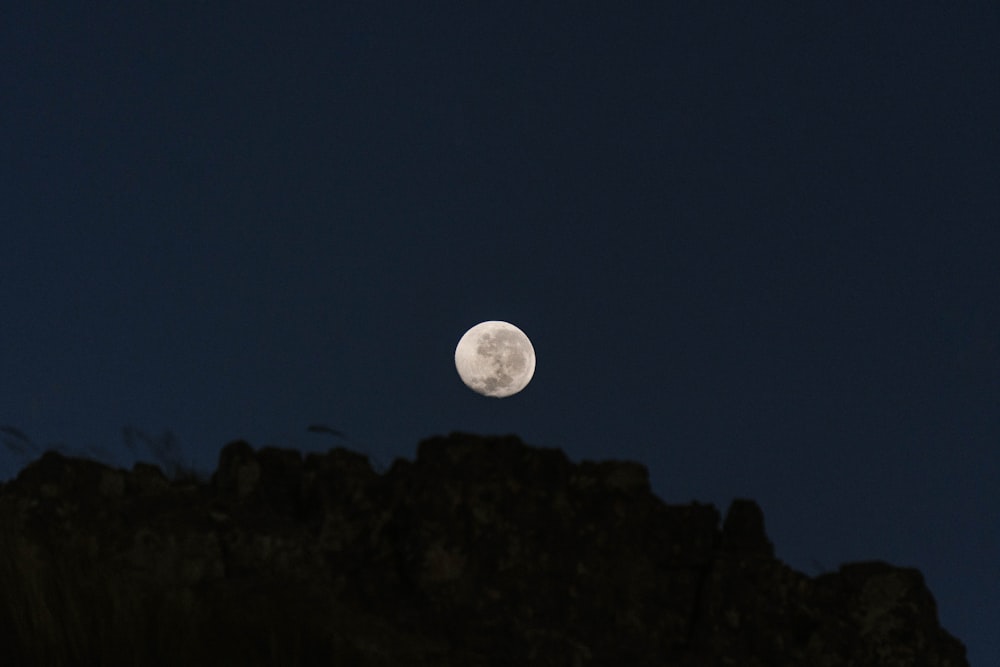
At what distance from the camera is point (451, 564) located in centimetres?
503

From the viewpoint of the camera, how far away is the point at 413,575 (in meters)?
5.04

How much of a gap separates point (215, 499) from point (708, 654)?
8.44 feet

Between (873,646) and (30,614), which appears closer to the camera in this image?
(30,614)

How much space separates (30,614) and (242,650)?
0.96 meters

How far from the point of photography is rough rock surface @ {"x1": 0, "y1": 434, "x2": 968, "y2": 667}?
473cm

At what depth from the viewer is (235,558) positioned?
4973 mm

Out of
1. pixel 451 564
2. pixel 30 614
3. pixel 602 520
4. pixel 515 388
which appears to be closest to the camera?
pixel 30 614

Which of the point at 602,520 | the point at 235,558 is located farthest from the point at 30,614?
the point at 602,520

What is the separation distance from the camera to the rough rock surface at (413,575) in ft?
15.5

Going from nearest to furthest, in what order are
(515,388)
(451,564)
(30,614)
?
(30,614)
(451,564)
(515,388)

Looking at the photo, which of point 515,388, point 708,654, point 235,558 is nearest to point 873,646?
point 708,654

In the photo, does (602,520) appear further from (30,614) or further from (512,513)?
(30,614)

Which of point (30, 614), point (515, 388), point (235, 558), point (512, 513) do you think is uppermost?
point (515, 388)

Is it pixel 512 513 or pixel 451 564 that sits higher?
pixel 512 513
